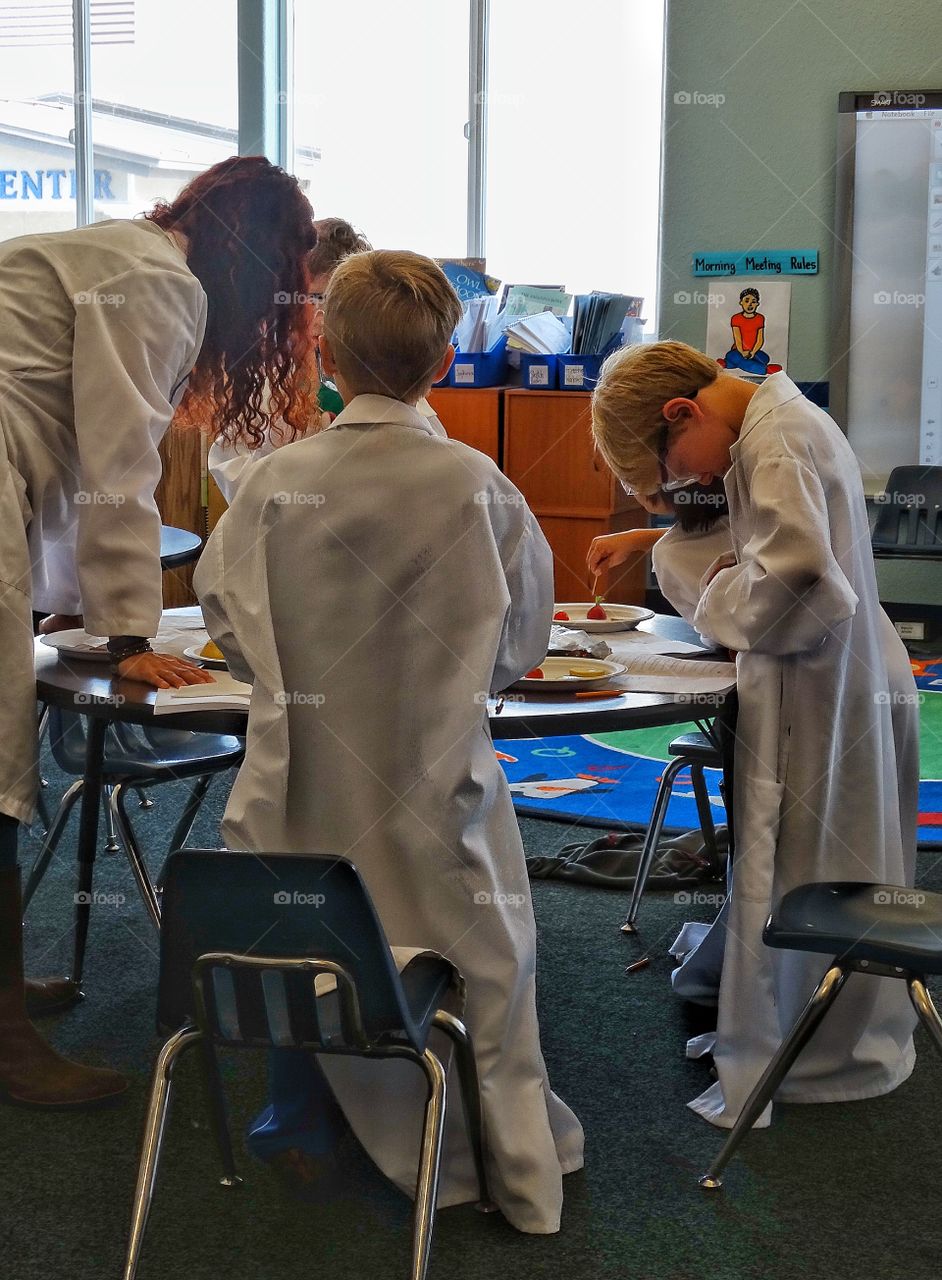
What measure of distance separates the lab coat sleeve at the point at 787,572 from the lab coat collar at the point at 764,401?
0.28 feet

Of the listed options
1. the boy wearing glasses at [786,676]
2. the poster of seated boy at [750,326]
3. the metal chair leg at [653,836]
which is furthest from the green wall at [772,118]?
the boy wearing glasses at [786,676]

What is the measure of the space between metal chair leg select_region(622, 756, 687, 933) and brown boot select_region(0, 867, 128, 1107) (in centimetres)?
114

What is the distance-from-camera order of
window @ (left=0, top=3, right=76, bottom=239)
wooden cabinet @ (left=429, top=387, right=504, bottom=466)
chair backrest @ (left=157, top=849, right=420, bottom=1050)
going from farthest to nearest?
window @ (left=0, top=3, right=76, bottom=239) < wooden cabinet @ (left=429, top=387, right=504, bottom=466) < chair backrest @ (left=157, top=849, right=420, bottom=1050)

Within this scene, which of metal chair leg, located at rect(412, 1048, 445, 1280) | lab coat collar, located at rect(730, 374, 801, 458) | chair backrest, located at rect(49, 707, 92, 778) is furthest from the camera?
chair backrest, located at rect(49, 707, 92, 778)

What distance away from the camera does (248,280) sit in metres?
2.12

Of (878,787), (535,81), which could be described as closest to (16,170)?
(535,81)

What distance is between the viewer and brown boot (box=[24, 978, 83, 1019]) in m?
2.54

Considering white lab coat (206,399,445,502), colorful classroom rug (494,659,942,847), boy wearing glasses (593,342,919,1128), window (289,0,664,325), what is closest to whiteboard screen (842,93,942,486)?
window (289,0,664,325)

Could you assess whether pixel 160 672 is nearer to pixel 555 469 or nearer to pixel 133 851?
pixel 133 851

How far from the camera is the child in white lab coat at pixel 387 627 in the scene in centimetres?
167

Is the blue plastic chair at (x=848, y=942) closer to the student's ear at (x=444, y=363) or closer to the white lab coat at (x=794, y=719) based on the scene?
the white lab coat at (x=794, y=719)

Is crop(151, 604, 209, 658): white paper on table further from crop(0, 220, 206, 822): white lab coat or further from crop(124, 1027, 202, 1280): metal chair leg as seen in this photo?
crop(124, 1027, 202, 1280): metal chair leg

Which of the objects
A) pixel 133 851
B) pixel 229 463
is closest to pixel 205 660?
pixel 133 851

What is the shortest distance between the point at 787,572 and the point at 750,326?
163 inches
